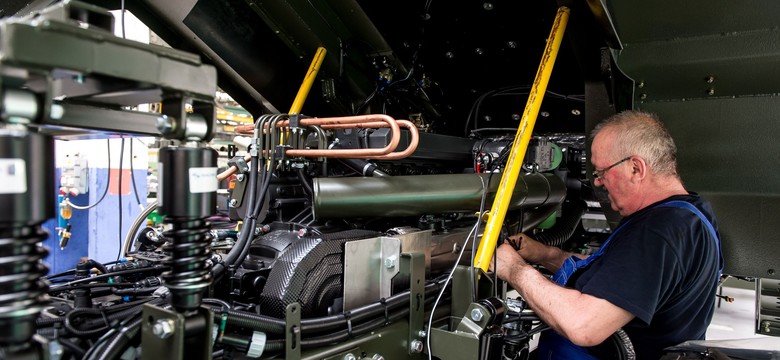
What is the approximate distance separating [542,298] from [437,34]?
154cm

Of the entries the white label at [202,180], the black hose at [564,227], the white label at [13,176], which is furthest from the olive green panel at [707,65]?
the white label at [13,176]

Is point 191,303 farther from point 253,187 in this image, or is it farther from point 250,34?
point 250,34

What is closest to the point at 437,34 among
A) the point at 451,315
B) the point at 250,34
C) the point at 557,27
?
the point at 557,27

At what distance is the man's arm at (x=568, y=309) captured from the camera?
Answer: 156 centimetres

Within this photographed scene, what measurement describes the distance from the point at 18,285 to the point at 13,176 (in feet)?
0.47

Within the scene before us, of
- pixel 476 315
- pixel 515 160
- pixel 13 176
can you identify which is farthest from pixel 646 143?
pixel 13 176

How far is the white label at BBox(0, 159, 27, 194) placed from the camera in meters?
0.62

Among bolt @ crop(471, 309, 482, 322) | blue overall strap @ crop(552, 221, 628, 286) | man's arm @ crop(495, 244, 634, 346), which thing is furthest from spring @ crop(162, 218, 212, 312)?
blue overall strap @ crop(552, 221, 628, 286)

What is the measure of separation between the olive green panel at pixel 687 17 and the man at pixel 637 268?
375 millimetres

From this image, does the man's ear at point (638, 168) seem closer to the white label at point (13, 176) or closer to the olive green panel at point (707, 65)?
the olive green panel at point (707, 65)

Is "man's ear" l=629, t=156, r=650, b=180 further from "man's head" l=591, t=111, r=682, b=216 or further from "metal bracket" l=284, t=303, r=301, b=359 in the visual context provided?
"metal bracket" l=284, t=303, r=301, b=359

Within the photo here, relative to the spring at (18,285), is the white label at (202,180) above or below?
above

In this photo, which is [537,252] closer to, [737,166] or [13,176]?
[737,166]

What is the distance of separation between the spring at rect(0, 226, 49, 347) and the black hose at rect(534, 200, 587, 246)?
7.30 feet
